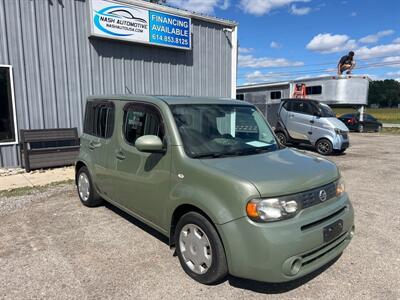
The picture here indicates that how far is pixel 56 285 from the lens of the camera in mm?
3135

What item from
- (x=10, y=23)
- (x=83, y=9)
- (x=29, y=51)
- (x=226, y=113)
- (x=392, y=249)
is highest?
(x=83, y=9)

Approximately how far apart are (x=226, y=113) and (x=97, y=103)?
2.16 meters

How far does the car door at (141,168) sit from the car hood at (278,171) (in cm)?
62

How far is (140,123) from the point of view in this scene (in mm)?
3973

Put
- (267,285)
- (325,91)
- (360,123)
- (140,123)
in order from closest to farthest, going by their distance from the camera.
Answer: (267,285), (140,123), (325,91), (360,123)

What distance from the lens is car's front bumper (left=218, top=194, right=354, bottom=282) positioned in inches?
103

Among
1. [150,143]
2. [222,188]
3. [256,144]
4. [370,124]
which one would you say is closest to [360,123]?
[370,124]

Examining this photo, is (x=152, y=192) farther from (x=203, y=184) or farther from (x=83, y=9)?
(x=83, y=9)

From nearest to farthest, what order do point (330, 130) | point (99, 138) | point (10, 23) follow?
point (99, 138), point (10, 23), point (330, 130)

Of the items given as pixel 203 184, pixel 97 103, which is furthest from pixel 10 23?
pixel 203 184

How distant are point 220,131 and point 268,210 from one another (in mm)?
1300

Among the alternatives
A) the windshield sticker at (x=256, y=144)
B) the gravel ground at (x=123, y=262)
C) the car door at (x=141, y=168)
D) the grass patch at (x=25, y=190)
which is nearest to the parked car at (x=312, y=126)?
the gravel ground at (x=123, y=262)

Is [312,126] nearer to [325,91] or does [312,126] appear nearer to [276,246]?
[325,91]

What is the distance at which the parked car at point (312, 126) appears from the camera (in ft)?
37.3
